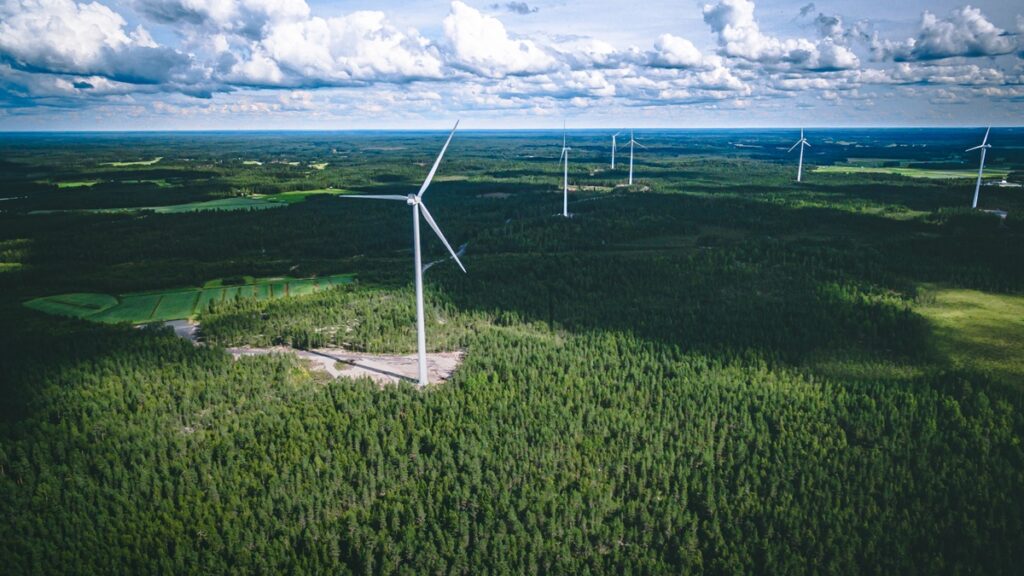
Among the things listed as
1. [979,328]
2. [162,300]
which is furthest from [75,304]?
[979,328]

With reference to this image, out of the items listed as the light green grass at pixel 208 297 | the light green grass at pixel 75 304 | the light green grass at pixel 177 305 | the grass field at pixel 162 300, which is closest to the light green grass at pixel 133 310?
the grass field at pixel 162 300

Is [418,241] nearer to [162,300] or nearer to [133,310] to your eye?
[133,310]

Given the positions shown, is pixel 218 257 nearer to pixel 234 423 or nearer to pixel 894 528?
pixel 234 423

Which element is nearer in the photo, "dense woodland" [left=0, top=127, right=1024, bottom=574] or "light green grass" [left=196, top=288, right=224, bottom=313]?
"dense woodland" [left=0, top=127, right=1024, bottom=574]

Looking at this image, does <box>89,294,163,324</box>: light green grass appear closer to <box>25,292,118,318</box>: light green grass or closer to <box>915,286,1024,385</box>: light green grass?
<box>25,292,118,318</box>: light green grass

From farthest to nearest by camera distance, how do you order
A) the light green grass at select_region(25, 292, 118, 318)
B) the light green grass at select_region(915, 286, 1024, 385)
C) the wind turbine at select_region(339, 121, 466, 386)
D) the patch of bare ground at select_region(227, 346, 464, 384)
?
the light green grass at select_region(25, 292, 118, 318), the light green grass at select_region(915, 286, 1024, 385), the patch of bare ground at select_region(227, 346, 464, 384), the wind turbine at select_region(339, 121, 466, 386)

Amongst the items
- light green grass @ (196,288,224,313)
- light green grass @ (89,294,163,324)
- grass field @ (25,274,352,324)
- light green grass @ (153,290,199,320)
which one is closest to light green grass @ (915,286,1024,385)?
grass field @ (25,274,352,324)

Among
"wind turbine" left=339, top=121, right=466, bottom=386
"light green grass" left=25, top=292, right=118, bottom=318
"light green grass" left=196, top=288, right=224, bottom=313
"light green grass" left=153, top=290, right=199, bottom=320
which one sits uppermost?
"wind turbine" left=339, top=121, right=466, bottom=386

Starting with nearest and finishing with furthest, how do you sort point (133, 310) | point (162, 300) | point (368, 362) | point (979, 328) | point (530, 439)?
point (530, 439) → point (368, 362) → point (979, 328) → point (133, 310) → point (162, 300)

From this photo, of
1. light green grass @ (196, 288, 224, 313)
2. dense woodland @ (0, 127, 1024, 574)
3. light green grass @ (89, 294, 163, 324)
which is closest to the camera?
dense woodland @ (0, 127, 1024, 574)
